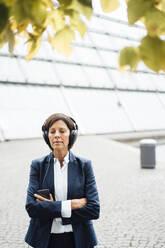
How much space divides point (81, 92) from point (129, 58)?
596 inches

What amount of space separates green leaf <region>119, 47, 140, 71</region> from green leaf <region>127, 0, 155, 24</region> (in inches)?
3.7

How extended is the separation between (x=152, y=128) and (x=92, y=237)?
1566 centimetres

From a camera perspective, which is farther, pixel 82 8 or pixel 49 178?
pixel 49 178

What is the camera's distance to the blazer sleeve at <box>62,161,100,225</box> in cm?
189

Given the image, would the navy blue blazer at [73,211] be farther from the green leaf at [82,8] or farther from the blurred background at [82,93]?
the blurred background at [82,93]

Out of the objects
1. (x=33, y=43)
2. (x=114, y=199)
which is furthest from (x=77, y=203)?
(x=114, y=199)

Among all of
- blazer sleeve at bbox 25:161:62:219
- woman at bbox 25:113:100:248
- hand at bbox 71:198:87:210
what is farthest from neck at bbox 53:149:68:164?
hand at bbox 71:198:87:210

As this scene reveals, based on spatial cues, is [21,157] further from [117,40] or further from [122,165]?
[117,40]

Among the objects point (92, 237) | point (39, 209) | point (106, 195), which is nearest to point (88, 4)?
point (39, 209)

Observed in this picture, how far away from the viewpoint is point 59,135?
1913 mm

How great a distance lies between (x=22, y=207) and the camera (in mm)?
4969

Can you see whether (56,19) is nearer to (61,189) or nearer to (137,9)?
(137,9)

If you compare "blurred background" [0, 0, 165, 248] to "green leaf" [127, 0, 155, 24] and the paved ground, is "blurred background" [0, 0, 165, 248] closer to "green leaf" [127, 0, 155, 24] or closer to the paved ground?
the paved ground

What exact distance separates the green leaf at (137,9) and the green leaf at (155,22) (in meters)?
0.02
